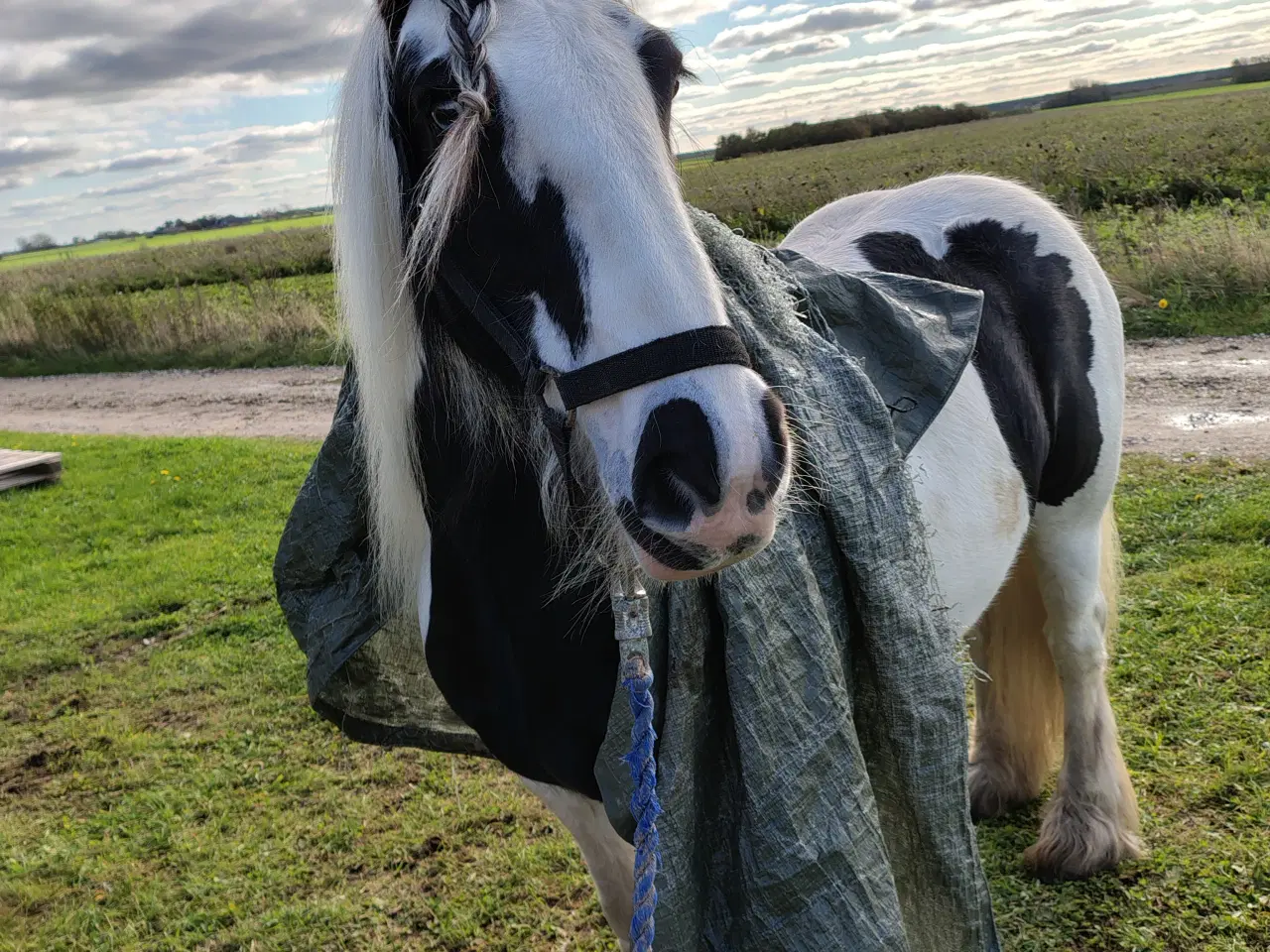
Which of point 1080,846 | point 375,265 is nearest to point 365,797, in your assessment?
point 1080,846

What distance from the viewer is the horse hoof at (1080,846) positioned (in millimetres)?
2910

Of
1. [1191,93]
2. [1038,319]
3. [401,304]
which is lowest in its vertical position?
[1038,319]

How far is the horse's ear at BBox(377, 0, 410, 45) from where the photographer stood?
64.5 inches

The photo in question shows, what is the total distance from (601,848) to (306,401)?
895 centimetres

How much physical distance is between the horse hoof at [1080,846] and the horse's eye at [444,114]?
2773 millimetres

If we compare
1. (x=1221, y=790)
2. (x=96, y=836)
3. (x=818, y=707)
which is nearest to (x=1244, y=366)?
(x=1221, y=790)

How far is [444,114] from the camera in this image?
1518 mm

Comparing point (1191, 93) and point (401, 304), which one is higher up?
point (1191, 93)

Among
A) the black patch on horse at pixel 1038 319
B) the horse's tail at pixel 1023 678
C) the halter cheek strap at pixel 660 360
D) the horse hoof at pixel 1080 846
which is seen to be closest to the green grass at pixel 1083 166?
the halter cheek strap at pixel 660 360

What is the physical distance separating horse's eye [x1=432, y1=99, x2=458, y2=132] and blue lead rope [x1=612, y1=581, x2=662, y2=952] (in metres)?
0.83

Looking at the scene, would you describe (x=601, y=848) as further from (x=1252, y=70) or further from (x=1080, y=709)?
(x=1252, y=70)

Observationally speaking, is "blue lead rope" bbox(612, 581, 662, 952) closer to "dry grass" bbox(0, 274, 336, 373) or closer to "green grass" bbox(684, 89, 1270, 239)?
"green grass" bbox(684, 89, 1270, 239)

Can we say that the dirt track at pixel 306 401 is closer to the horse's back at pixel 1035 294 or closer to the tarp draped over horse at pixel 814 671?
the horse's back at pixel 1035 294

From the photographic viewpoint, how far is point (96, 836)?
12.0 feet
